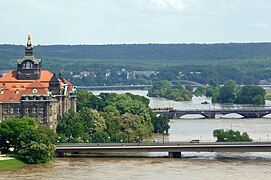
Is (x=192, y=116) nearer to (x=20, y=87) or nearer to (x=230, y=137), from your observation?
(x=20, y=87)

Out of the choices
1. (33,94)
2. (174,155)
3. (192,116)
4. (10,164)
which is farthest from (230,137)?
(192,116)

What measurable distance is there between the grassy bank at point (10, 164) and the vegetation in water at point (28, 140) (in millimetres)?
1136

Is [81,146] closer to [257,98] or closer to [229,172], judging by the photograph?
[229,172]

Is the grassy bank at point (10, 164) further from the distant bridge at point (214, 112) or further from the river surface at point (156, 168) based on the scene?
the distant bridge at point (214, 112)

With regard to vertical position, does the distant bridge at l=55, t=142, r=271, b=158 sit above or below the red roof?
below

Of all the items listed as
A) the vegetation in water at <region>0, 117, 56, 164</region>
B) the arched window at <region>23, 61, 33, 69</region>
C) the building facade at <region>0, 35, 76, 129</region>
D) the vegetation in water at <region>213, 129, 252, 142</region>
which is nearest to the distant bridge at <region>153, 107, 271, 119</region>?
the building facade at <region>0, 35, 76, 129</region>

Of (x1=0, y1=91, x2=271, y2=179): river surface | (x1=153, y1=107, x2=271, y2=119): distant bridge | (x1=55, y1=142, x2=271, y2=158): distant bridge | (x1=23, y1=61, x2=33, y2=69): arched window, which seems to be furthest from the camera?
(x1=153, y1=107, x2=271, y2=119): distant bridge

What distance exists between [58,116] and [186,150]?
19.7 metres

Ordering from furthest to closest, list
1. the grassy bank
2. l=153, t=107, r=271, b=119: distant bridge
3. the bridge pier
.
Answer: l=153, t=107, r=271, b=119: distant bridge, the bridge pier, the grassy bank

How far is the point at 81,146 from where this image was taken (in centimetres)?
10544

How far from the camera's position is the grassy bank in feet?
309

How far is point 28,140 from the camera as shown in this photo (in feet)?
324

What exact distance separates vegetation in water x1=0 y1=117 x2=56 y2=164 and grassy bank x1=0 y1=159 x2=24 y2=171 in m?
1.14

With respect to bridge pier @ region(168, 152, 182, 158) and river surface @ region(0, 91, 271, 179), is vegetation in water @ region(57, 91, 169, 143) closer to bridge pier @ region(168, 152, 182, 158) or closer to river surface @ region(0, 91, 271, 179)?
river surface @ region(0, 91, 271, 179)
